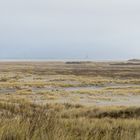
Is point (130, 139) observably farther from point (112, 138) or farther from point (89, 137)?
point (89, 137)

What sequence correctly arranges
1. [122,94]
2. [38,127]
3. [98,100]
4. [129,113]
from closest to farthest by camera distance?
[38,127] < [129,113] < [98,100] < [122,94]

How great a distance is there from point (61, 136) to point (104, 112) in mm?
14028

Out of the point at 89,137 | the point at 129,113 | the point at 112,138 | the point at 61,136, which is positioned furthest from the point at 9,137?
the point at 129,113

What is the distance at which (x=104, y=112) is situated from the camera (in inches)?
771

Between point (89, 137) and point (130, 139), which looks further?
point (130, 139)

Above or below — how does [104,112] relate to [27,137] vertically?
below

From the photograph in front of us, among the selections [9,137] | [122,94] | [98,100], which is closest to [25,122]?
[9,137]

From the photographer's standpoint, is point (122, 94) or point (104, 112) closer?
point (104, 112)

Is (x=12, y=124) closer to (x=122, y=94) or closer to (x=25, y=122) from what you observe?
(x=25, y=122)

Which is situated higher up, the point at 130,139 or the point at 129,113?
the point at 130,139

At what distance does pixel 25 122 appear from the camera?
6531mm

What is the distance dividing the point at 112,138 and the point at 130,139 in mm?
319

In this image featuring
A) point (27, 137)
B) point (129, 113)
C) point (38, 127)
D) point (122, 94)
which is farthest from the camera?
point (122, 94)

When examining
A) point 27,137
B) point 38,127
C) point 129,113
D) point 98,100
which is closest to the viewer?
point 27,137
